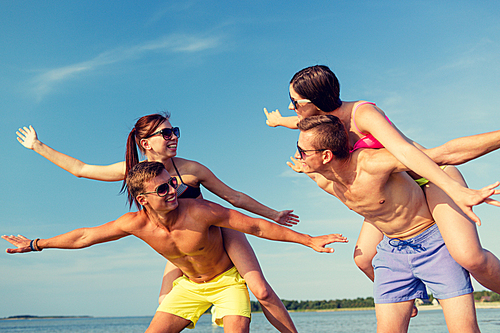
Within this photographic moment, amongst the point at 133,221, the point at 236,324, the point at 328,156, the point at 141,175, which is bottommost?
the point at 236,324

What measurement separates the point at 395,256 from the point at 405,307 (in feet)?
2.01

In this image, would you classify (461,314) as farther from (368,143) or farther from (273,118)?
(273,118)

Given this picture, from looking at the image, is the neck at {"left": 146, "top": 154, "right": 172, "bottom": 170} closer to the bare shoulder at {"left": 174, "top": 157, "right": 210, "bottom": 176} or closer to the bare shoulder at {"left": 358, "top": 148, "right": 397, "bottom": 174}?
the bare shoulder at {"left": 174, "top": 157, "right": 210, "bottom": 176}

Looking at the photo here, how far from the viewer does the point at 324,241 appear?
4.95m

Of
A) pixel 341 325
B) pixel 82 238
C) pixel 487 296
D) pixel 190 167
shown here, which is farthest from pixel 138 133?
pixel 487 296

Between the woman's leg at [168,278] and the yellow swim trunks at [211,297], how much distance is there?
312 mm

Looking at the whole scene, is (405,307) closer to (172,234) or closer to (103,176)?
(172,234)

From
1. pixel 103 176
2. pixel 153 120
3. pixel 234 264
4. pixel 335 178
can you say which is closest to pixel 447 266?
pixel 335 178

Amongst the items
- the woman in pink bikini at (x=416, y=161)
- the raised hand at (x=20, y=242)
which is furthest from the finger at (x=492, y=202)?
the raised hand at (x=20, y=242)

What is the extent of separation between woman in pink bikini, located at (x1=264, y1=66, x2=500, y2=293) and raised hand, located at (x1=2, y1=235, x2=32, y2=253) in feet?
13.4

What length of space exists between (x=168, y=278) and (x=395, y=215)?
3.62 meters

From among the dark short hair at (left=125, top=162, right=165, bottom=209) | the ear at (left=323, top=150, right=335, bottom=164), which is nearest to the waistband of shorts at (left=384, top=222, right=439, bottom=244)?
the ear at (left=323, top=150, right=335, bottom=164)

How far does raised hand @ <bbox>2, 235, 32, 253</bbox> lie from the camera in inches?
228

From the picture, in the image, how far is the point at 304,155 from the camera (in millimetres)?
4633
